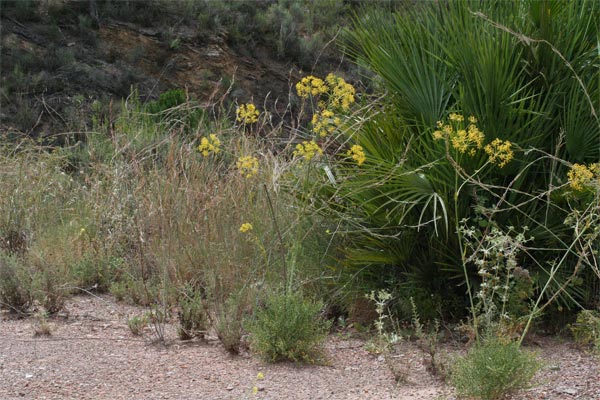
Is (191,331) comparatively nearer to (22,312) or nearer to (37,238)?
(22,312)

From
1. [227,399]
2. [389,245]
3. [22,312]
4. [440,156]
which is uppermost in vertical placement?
[440,156]

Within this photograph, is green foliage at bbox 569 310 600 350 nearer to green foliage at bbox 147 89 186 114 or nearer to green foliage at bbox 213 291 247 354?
green foliage at bbox 213 291 247 354

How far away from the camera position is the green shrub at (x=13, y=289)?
5363 mm

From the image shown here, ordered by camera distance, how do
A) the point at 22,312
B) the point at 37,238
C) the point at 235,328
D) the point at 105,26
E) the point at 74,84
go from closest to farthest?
the point at 235,328, the point at 22,312, the point at 37,238, the point at 74,84, the point at 105,26

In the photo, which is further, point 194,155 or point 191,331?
point 194,155

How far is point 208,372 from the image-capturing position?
160 inches

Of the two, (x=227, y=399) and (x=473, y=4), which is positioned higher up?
(x=473, y=4)

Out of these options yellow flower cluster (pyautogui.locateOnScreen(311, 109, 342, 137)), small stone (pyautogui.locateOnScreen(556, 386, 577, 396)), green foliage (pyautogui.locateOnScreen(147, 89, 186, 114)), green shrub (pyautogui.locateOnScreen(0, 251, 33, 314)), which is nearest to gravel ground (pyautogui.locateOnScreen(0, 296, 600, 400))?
small stone (pyautogui.locateOnScreen(556, 386, 577, 396))

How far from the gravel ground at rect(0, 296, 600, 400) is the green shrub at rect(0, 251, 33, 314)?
18.3 inches

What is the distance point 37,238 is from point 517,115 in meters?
3.93

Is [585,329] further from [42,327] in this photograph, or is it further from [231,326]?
[42,327]

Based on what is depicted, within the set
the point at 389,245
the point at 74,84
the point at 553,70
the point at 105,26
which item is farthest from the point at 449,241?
the point at 105,26

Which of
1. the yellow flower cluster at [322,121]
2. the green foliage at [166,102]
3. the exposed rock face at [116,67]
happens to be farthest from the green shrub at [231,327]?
the exposed rock face at [116,67]

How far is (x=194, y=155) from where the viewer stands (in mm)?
6969
